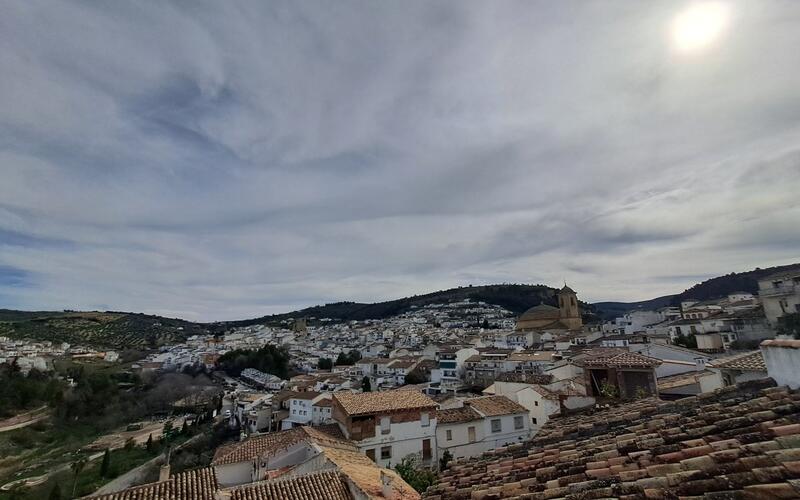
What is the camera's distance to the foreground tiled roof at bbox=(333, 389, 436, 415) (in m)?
23.6

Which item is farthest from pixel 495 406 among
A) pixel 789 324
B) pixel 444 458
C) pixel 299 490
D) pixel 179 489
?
pixel 789 324

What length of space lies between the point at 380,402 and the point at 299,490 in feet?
43.7

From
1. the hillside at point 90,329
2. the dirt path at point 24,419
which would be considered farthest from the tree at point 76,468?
the hillside at point 90,329

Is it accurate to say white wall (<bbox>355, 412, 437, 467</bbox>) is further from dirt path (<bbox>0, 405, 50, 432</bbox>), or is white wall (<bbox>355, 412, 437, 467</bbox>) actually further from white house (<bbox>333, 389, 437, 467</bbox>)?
dirt path (<bbox>0, 405, 50, 432</bbox>)

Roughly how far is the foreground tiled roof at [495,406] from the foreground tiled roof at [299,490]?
1617 centimetres

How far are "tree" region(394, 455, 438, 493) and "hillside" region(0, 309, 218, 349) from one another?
11867cm

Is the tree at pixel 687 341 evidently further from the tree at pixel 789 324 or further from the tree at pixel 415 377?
the tree at pixel 415 377

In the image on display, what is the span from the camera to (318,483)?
12258 millimetres

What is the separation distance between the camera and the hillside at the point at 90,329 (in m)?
109

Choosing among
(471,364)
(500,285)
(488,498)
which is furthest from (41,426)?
(500,285)

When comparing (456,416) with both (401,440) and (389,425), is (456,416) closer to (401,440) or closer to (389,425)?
(401,440)

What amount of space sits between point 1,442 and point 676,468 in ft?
215

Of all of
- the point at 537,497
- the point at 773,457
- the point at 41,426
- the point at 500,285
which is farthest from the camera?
the point at 500,285

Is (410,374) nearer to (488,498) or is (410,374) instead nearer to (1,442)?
(1,442)
